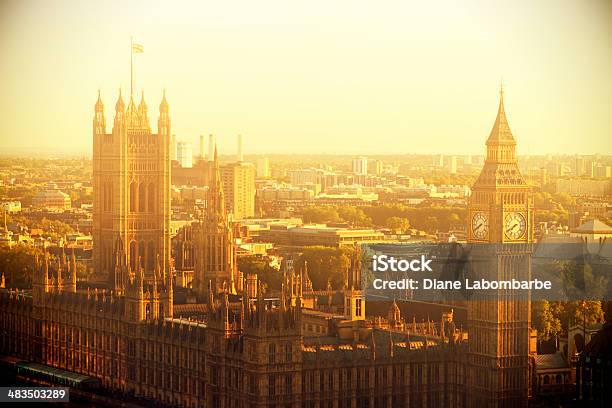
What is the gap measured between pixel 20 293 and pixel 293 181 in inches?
1096

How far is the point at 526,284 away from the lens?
43.5 meters

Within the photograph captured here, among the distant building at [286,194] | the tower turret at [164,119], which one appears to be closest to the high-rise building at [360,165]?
the tower turret at [164,119]

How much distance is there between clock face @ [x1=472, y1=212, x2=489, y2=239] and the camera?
43.7m

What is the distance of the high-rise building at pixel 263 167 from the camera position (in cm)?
6769

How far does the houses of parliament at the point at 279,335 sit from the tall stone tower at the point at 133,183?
25.9 ft

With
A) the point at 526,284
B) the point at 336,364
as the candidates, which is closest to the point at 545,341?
the point at 526,284

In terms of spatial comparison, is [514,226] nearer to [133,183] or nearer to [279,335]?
[279,335]

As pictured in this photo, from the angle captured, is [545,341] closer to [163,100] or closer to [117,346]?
[117,346]

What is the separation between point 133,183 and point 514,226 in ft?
74.8

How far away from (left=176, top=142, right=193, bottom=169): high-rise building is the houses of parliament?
1103 centimetres

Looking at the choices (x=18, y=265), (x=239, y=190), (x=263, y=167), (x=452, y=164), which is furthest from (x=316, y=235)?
(x=18, y=265)

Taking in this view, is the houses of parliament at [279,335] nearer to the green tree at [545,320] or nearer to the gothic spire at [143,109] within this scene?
the green tree at [545,320]

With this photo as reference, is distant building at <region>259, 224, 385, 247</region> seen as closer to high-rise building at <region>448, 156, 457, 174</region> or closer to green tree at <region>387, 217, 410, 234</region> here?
green tree at <region>387, 217, 410, 234</region>

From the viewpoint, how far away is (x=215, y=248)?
2092 inches
